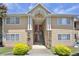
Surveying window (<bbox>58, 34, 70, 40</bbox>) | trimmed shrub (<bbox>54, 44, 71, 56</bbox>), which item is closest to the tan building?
window (<bbox>58, 34, 70, 40</bbox>)

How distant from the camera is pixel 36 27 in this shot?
8.89m

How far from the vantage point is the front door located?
8906mm

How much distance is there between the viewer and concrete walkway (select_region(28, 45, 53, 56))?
29.1ft

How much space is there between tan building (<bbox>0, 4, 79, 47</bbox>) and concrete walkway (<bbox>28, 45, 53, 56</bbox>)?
0.09 meters

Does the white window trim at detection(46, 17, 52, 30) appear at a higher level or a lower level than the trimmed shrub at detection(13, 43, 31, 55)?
higher

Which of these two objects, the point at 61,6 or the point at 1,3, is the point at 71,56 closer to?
the point at 61,6

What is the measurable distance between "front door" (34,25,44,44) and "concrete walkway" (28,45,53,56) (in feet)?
0.36

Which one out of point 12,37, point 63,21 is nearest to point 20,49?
point 12,37

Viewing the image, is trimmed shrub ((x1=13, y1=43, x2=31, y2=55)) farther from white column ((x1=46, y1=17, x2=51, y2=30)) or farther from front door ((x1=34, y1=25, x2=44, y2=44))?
white column ((x1=46, y1=17, x2=51, y2=30))

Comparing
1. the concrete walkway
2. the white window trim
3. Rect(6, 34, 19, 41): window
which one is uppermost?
the white window trim

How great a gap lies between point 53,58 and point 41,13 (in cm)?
101

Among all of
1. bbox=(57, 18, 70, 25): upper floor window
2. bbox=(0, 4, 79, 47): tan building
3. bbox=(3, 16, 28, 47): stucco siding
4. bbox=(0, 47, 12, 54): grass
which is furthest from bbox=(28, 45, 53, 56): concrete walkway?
bbox=(57, 18, 70, 25): upper floor window

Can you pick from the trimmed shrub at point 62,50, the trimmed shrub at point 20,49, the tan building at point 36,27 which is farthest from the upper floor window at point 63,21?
the trimmed shrub at point 20,49

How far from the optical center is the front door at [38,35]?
8.91 meters
